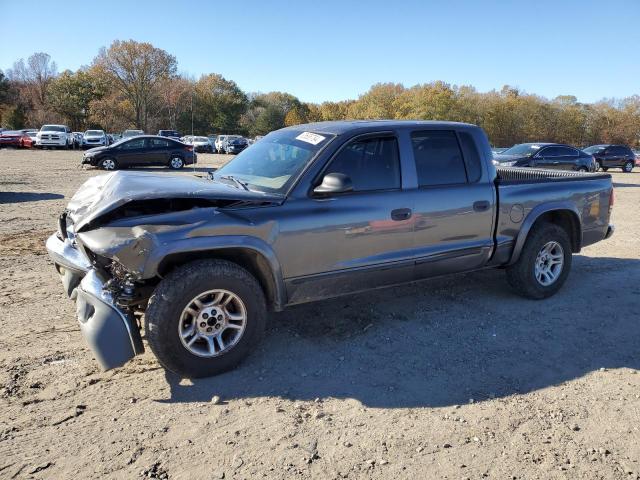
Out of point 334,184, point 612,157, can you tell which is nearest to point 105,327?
point 334,184

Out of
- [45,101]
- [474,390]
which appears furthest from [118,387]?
[45,101]

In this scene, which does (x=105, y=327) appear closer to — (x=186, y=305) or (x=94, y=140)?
(x=186, y=305)

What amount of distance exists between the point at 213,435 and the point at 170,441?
246mm

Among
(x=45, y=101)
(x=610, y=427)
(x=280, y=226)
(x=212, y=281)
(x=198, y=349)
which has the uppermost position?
(x=45, y=101)

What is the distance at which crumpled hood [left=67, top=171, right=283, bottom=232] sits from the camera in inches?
133

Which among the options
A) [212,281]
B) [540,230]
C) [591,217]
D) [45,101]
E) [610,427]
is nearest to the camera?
[610,427]

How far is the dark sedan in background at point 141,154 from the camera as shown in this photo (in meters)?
20.8

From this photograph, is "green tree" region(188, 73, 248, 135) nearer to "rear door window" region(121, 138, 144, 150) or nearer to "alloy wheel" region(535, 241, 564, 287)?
"rear door window" region(121, 138, 144, 150)

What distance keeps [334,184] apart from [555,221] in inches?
123

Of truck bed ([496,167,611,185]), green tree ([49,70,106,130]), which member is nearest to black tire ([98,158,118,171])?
truck bed ([496,167,611,185])

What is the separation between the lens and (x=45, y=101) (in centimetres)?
6962

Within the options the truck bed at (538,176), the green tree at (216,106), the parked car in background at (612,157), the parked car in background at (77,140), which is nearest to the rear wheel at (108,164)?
the truck bed at (538,176)

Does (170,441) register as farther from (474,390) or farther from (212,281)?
(474,390)

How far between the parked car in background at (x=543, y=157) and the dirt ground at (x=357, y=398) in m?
12.5
